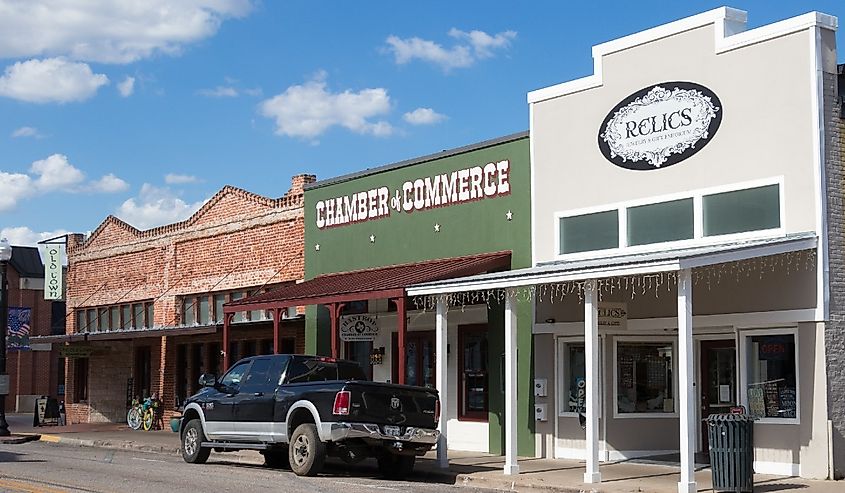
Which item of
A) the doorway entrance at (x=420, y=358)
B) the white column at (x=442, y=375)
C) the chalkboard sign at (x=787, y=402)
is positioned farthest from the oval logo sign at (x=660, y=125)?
Answer: the doorway entrance at (x=420, y=358)

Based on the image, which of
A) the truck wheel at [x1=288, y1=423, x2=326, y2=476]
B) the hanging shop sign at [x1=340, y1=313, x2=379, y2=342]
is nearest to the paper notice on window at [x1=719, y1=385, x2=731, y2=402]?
the truck wheel at [x1=288, y1=423, x2=326, y2=476]

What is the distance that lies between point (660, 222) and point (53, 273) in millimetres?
25759

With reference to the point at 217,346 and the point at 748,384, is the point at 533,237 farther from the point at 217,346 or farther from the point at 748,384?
the point at 217,346

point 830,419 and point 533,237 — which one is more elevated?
point 533,237

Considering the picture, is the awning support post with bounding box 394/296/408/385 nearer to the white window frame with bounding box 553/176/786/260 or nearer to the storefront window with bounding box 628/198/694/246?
Result: the white window frame with bounding box 553/176/786/260

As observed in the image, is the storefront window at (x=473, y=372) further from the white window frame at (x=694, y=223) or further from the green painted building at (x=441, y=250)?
the white window frame at (x=694, y=223)

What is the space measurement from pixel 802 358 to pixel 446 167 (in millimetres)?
8843

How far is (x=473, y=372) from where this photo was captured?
22.7 m

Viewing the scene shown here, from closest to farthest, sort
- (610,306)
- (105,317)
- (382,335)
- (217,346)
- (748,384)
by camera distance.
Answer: (748,384)
(610,306)
(382,335)
(217,346)
(105,317)

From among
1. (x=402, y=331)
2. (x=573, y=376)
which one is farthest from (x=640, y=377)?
(x=402, y=331)

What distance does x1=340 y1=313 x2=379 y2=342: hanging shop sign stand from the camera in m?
24.8

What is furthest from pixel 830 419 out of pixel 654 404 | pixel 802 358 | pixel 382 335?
pixel 382 335

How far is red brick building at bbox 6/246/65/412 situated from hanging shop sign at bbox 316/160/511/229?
3388 centimetres

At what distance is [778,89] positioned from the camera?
16891 mm
